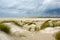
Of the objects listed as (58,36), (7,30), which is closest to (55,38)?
(58,36)

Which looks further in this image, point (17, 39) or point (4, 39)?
point (17, 39)

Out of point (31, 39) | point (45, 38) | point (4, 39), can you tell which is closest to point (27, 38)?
point (31, 39)

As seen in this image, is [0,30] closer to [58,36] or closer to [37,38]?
[37,38]

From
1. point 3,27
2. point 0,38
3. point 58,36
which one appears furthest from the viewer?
point 3,27

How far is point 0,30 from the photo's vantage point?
10602 millimetres

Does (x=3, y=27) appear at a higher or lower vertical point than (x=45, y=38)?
higher

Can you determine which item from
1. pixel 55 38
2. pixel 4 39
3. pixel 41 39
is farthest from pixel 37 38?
pixel 4 39

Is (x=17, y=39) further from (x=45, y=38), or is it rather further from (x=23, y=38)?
(x=45, y=38)

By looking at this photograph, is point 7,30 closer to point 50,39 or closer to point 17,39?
point 17,39

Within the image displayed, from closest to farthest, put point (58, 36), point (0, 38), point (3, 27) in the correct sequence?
1. point (0, 38)
2. point (58, 36)
3. point (3, 27)

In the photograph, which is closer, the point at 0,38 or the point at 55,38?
the point at 0,38

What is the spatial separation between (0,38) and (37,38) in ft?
9.98

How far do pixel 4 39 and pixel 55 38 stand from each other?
2.71 meters

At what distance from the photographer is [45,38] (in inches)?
446
